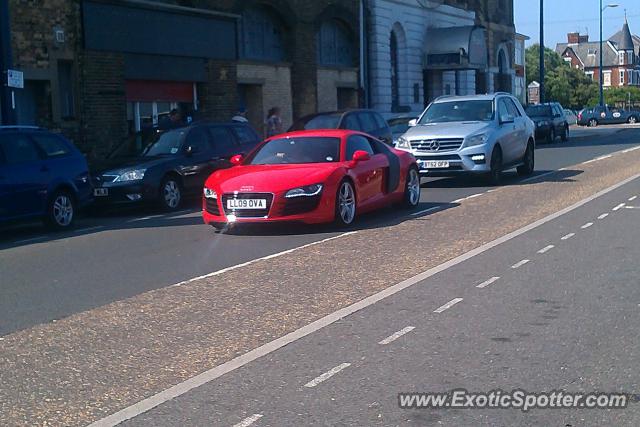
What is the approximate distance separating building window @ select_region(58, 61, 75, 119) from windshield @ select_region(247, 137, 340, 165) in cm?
1078

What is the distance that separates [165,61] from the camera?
27.0 m

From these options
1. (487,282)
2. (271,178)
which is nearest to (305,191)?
(271,178)

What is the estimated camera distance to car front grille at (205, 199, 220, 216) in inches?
518

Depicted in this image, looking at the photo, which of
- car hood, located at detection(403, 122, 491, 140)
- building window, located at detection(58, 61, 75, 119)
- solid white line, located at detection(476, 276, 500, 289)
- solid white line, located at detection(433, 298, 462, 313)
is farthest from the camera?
building window, located at detection(58, 61, 75, 119)

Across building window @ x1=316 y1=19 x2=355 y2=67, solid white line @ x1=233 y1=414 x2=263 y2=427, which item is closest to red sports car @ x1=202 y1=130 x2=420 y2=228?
solid white line @ x1=233 y1=414 x2=263 y2=427

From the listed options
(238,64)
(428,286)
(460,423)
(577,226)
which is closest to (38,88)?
(238,64)

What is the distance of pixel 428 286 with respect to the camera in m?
9.00

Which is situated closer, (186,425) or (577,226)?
(186,425)

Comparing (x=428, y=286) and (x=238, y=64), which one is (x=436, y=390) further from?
(x=238, y=64)

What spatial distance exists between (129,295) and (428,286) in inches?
111

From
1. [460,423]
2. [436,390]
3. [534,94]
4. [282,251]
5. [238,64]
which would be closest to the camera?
[460,423]

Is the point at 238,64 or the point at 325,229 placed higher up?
the point at 238,64

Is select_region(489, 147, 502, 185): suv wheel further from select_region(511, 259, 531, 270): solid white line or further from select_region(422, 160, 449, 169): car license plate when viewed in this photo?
select_region(511, 259, 531, 270): solid white line

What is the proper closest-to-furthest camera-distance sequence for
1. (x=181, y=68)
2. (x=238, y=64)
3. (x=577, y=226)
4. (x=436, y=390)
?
1. (x=436, y=390)
2. (x=577, y=226)
3. (x=181, y=68)
4. (x=238, y=64)
